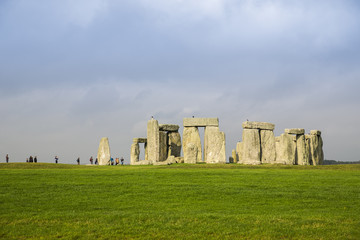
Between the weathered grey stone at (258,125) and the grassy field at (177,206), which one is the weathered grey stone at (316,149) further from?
the grassy field at (177,206)

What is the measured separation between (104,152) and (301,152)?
1704 cm

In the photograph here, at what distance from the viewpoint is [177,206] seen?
45.5 feet

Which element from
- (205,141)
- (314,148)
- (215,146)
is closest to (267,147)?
(215,146)

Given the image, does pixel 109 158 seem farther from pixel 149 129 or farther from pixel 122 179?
pixel 122 179

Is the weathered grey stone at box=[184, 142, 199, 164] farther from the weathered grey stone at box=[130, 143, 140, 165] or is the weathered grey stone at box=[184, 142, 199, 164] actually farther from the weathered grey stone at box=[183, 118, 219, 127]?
the weathered grey stone at box=[130, 143, 140, 165]

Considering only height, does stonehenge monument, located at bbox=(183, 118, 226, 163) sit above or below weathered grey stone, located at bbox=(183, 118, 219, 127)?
below

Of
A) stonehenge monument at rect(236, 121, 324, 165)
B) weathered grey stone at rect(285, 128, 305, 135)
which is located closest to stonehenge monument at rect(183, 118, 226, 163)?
stonehenge monument at rect(236, 121, 324, 165)

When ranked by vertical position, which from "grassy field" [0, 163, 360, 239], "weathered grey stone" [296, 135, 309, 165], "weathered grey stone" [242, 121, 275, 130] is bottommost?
"grassy field" [0, 163, 360, 239]

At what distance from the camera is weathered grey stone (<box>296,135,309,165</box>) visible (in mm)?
35438

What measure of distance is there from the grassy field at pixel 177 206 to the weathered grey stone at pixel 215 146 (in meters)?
12.4

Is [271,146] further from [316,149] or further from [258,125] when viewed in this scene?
[316,149]

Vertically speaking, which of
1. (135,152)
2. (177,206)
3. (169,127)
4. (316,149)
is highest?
(169,127)

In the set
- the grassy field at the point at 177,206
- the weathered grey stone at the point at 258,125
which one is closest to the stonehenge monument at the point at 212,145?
the weathered grey stone at the point at 258,125

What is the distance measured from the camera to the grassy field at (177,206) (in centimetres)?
1066
